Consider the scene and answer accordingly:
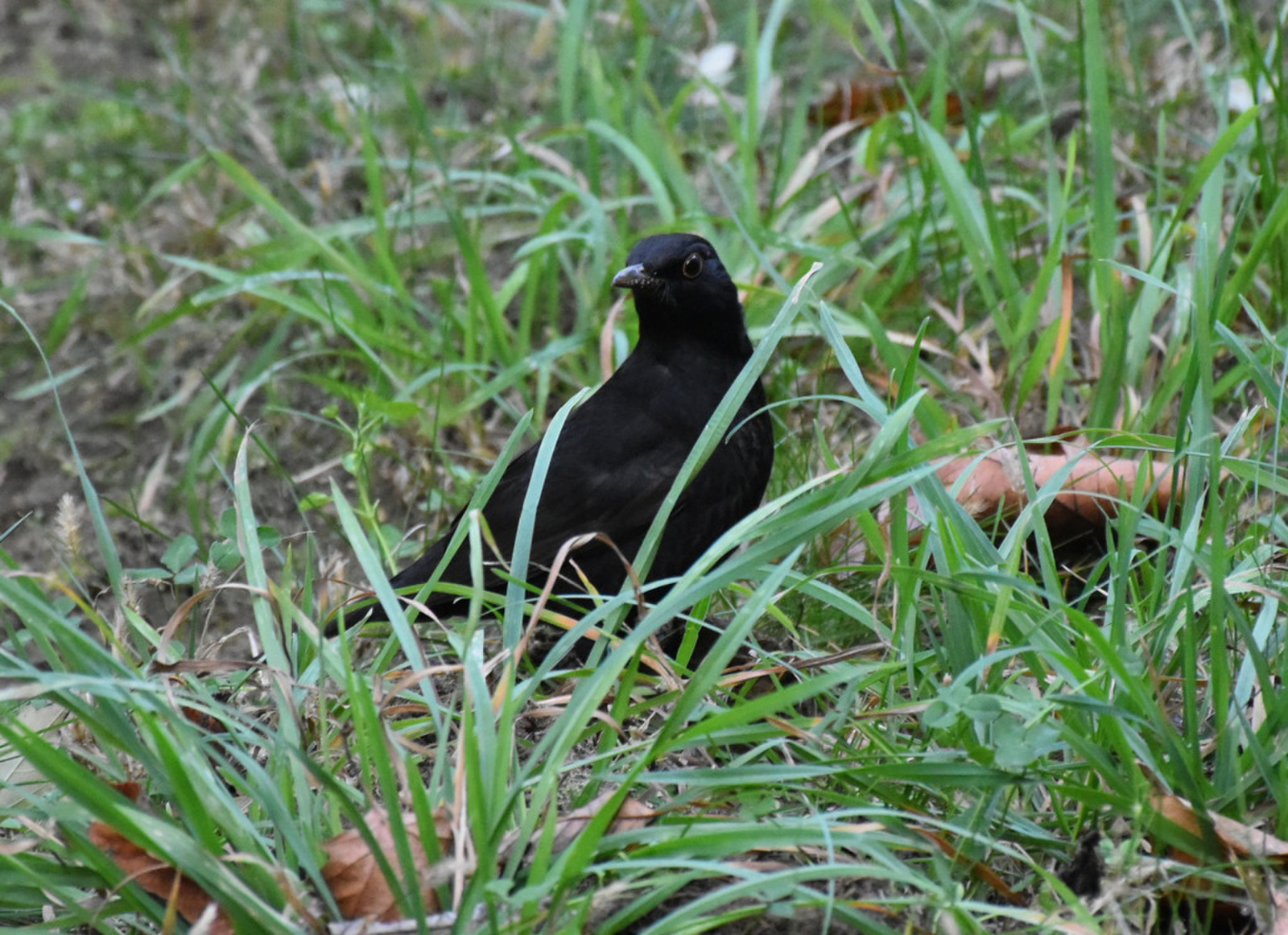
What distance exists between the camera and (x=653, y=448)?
3342 mm

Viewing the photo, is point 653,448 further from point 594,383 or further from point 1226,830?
point 1226,830

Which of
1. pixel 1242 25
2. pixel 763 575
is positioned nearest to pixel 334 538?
pixel 763 575

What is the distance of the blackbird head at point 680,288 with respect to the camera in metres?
3.30

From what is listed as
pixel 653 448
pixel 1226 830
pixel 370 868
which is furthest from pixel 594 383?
pixel 1226 830

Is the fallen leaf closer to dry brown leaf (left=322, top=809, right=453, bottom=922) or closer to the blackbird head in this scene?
dry brown leaf (left=322, top=809, right=453, bottom=922)

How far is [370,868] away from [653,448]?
1549 mm

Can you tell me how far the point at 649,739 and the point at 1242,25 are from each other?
257cm

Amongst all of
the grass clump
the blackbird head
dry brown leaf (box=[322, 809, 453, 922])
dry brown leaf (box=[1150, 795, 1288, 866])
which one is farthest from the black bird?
dry brown leaf (box=[1150, 795, 1288, 866])

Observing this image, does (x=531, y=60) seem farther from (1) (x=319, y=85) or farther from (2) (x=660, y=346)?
(2) (x=660, y=346)

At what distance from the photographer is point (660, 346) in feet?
11.2

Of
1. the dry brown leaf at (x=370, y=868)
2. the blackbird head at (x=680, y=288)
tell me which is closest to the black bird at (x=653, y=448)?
the blackbird head at (x=680, y=288)

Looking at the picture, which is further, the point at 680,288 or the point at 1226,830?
the point at 680,288

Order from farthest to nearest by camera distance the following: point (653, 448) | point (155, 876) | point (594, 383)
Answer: point (594, 383) < point (653, 448) < point (155, 876)

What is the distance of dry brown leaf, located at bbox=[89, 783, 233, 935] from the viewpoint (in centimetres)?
189
